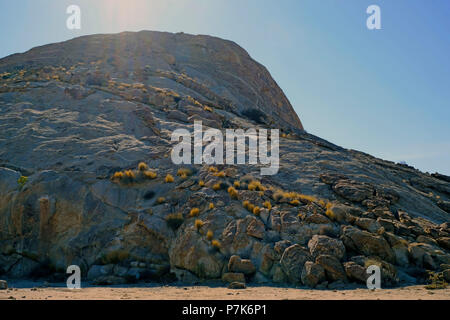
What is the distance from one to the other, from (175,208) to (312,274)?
6648 millimetres

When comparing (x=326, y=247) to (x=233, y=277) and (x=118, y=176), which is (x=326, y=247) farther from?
(x=118, y=176)

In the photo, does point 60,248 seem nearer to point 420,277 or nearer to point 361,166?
point 420,277

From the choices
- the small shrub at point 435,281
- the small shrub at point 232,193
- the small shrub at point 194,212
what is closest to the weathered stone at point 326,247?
the small shrub at point 435,281

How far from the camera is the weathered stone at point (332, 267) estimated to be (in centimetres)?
1235

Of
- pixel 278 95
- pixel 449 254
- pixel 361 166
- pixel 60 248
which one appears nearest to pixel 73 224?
pixel 60 248

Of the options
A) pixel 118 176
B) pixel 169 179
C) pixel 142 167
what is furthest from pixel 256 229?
pixel 118 176

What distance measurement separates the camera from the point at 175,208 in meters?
16.6

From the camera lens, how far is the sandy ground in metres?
10.2

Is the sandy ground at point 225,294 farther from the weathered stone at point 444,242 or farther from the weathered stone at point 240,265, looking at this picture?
the weathered stone at point 444,242

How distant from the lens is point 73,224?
16438 millimetres

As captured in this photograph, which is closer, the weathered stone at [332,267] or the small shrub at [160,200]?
the weathered stone at [332,267]

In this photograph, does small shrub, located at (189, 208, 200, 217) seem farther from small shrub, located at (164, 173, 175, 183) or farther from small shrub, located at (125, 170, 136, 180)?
small shrub, located at (125, 170, 136, 180)

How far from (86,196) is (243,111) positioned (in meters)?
26.1

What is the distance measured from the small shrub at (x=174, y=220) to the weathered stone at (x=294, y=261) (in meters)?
4.53
